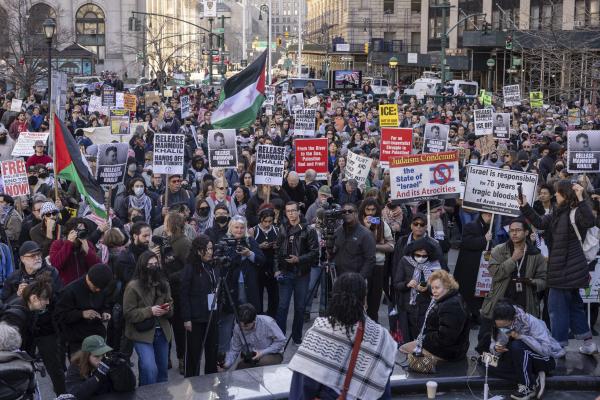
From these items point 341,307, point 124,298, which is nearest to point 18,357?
point 124,298

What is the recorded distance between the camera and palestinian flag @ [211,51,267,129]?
54.1 ft

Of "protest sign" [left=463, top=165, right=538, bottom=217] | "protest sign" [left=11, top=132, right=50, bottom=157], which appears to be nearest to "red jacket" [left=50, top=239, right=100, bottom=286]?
"protest sign" [left=463, top=165, right=538, bottom=217]

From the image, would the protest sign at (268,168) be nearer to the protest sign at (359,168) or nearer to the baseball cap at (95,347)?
the protest sign at (359,168)

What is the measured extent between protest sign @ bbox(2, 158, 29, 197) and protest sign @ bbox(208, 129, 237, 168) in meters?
2.97

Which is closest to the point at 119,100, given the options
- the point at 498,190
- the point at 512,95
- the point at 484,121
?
the point at 484,121

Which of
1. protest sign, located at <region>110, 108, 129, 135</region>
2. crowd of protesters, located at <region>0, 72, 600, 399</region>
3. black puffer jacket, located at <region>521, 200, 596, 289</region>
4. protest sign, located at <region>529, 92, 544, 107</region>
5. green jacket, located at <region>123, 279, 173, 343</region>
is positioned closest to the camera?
crowd of protesters, located at <region>0, 72, 600, 399</region>

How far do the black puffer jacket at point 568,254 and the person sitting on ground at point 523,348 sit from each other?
1129 mm

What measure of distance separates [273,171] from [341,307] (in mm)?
8463

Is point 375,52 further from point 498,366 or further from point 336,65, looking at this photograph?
point 498,366

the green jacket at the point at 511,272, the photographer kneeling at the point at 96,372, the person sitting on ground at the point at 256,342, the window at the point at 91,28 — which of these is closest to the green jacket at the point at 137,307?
the photographer kneeling at the point at 96,372

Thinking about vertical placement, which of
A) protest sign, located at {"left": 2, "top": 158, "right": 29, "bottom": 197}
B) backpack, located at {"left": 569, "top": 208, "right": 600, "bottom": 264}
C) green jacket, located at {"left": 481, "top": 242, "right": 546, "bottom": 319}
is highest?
protest sign, located at {"left": 2, "top": 158, "right": 29, "bottom": 197}

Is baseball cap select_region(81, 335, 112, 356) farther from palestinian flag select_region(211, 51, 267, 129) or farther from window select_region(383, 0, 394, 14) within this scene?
window select_region(383, 0, 394, 14)

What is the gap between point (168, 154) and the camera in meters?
13.8

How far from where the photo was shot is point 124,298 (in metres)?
8.34
